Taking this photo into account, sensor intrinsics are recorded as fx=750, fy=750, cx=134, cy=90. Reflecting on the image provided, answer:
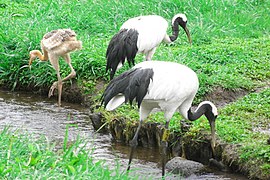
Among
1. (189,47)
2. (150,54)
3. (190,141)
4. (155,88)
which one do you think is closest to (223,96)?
(150,54)

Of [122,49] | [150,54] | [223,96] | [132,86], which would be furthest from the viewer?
[150,54]

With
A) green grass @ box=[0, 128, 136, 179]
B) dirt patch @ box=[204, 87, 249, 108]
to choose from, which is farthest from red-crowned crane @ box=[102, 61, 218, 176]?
dirt patch @ box=[204, 87, 249, 108]

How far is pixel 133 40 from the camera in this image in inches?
362

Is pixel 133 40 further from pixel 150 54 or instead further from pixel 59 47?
pixel 59 47

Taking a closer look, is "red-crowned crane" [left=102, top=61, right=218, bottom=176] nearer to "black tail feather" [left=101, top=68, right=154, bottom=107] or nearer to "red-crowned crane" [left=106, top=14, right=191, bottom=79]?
"black tail feather" [left=101, top=68, right=154, bottom=107]

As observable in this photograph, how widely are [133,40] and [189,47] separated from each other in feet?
7.28

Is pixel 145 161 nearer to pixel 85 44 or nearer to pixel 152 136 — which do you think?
pixel 152 136

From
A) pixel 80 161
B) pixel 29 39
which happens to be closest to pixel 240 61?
pixel 29 39

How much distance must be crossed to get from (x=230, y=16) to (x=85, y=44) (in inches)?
116

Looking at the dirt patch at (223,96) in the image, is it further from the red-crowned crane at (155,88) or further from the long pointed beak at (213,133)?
the red-crowned crane at (155,88)

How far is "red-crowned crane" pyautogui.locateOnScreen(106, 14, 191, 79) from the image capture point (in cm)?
912

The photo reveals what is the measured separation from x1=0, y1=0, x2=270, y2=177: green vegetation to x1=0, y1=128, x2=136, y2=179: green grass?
6.65 feet

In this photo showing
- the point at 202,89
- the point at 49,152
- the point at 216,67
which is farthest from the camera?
the point at 216,67

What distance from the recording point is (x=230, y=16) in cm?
1273
